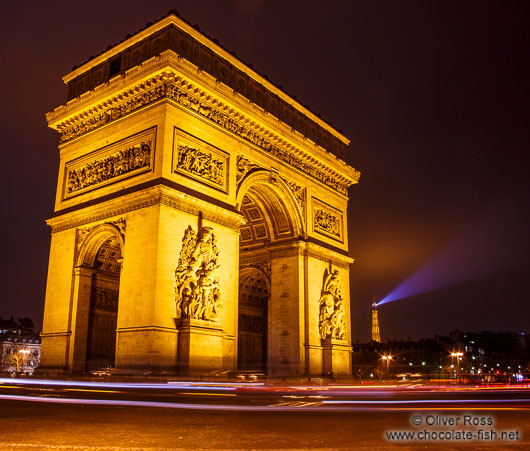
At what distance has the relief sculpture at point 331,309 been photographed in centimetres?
2678

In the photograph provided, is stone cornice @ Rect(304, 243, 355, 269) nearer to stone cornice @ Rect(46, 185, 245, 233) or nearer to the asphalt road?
stone cornice @ Rect(46, 185, 245, 233)

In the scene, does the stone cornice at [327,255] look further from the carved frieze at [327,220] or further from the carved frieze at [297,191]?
the carved frieze at [297,191]

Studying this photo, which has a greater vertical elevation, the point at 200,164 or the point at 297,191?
the point at 297,191

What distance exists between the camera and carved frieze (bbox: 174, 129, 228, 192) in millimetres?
20891

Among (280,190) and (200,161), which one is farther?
(280,190)

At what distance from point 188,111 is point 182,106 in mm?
355

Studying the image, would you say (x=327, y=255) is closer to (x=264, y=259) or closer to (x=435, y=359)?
(x=264, y=259)

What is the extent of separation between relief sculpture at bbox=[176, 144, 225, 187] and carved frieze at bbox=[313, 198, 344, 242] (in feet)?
23.5

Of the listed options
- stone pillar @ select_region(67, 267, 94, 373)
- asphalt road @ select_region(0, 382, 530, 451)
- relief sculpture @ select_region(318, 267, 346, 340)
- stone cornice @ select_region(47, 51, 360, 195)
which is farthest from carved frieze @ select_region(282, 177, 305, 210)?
asphalt road @ select_region(0, 382, 530, 451)

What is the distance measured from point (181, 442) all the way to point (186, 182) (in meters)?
16.3

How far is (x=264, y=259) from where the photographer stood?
28484mm

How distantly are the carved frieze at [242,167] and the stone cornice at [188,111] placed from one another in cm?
91

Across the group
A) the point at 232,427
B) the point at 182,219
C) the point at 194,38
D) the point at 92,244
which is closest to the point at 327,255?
the point at 182,219

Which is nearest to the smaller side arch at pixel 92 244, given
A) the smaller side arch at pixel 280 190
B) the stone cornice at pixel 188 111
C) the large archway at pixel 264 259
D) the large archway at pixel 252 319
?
the stone cornice at pixel 188 111
